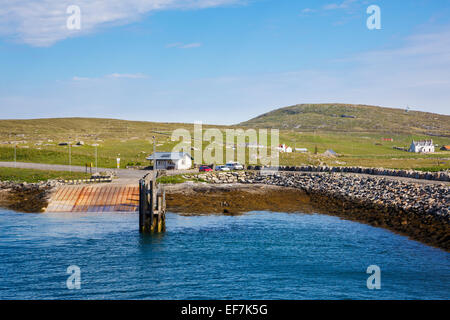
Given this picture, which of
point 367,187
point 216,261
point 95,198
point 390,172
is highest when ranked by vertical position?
point 390,172

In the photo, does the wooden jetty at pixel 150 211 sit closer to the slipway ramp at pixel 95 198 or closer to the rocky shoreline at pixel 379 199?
the slipway ramp at pixel 95 198

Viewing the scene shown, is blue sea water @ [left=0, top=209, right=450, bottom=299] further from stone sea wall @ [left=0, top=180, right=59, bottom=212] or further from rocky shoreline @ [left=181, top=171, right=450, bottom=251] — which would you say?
stone sea wall @ [left=0, top=180, right=59, bottom=212]

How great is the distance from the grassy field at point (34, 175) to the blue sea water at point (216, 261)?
2152 cm

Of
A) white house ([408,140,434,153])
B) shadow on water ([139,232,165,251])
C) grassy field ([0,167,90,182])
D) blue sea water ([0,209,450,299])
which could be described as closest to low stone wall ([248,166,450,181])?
blue sea water ([0,209,450,299])

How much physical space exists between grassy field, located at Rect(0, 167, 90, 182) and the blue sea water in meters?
21.5

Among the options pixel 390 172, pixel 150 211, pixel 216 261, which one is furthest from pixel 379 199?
pixel 216 261

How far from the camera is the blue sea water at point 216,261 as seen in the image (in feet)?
74.6

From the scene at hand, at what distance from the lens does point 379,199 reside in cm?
4406

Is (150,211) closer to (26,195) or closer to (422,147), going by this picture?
(26,195)

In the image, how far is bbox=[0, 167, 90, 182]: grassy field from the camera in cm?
6078

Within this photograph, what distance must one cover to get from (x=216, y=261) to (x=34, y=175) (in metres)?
43.1

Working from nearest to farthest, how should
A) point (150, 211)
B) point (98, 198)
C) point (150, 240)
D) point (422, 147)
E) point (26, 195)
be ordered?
point (150, 240), point (150, 211), point (98, 198), point (26, 195), point (422, 147)
